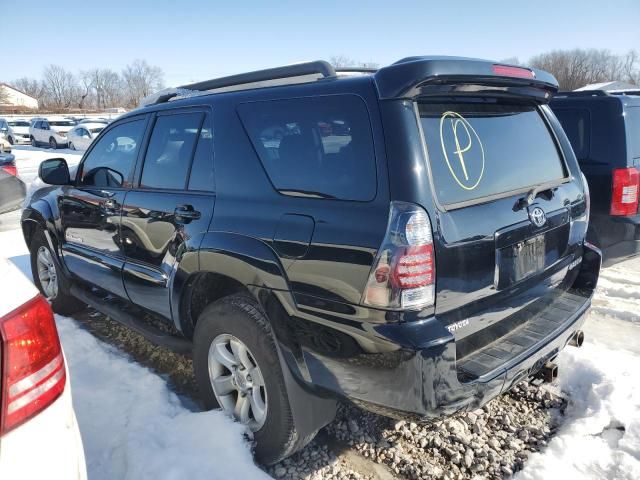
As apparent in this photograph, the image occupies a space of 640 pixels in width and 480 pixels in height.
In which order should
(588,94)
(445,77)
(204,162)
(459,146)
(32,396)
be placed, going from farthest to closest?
(588,94), (204,162), (459,146), (445,77), (32,396)

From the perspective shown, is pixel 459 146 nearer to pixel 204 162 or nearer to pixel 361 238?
pixel 361 238

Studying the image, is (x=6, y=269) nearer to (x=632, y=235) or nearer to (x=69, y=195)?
(x=69, y=195)

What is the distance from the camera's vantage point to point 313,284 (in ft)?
6.93

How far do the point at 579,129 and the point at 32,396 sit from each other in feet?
17.0

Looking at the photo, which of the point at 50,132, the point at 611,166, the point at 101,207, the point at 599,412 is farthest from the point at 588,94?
the point at 50,132

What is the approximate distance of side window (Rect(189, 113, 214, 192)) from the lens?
9.00 feet

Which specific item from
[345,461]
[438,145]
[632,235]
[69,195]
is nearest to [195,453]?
[345,461]

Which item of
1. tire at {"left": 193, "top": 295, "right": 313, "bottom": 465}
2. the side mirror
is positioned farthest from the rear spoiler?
the side mirror

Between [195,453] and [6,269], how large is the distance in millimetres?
1358

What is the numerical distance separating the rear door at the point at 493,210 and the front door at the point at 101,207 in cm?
222

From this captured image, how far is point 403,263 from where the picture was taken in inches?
74.6

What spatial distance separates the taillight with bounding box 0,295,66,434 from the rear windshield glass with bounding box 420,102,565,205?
1539 mm

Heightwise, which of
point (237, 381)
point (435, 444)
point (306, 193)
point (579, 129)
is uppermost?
point (306, 193)

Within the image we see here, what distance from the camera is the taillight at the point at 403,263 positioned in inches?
74.6
